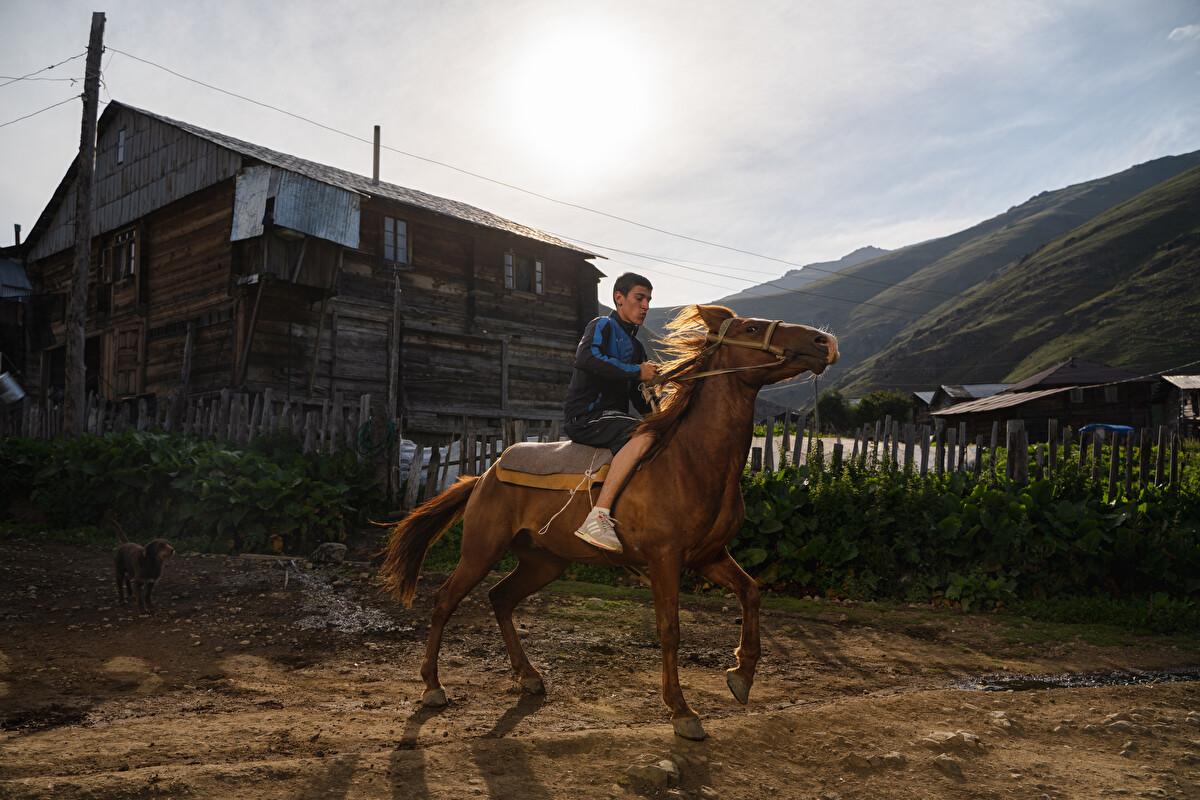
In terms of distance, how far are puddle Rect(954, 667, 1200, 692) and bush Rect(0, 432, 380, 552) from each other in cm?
793

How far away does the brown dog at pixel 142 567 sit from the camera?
23.3ft

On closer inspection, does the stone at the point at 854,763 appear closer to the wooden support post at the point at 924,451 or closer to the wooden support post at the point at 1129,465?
the wooden support post at the point at 924,451

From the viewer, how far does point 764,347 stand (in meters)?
4.28

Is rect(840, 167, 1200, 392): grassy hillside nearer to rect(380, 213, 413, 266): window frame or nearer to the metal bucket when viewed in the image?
rect(380, 213, 413, 266): window frame

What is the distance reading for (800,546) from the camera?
874 cm

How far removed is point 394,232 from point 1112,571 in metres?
17.4

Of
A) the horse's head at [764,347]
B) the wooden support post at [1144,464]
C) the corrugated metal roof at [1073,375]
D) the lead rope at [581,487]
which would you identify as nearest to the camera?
the horse's head at [764,347]

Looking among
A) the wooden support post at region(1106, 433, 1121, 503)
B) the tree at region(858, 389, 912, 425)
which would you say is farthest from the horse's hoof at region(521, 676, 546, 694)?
the tree at region(858, 389, 912, 425)

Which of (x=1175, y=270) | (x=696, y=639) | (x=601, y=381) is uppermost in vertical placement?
(x=1175, y=270)

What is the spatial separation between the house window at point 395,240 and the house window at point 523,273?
3.23 metres

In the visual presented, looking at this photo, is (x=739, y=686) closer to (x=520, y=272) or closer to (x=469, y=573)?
(x=469, y=573)

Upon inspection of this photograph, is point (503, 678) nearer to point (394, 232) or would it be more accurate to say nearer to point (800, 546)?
point (800, 546)

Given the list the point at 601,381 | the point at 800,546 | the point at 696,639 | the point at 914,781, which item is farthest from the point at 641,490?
the point at 800,546

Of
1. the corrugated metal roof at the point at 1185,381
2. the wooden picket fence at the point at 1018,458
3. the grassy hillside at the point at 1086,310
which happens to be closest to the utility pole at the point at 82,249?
the wooden picket fence at the point at 1018,458
